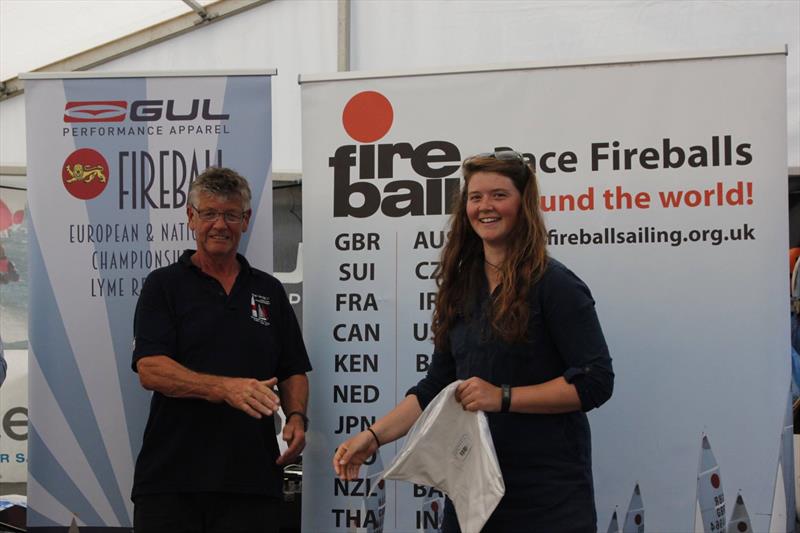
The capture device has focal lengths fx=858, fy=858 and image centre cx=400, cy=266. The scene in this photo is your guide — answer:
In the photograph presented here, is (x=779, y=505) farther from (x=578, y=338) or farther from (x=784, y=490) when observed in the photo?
(x=578, y=338)

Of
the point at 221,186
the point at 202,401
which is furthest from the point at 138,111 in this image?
the point at 202,401

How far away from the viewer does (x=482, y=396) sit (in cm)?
182

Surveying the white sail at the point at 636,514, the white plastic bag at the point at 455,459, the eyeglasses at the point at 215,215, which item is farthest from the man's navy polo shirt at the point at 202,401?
the white sail at the point at 636,514

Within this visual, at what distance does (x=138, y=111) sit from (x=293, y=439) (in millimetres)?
1369

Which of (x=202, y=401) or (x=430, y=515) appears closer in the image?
(x=202, y=401)

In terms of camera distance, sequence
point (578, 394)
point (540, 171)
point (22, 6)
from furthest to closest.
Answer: point (22, 6) < point (540, 171) < point (578, 394)

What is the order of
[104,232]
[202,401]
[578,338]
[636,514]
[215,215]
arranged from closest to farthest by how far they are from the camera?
1. [578,338]
2. [202,401]
3. [215,215]
4. [636,514]
5. [104,232]

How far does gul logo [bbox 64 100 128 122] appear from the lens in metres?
3.20

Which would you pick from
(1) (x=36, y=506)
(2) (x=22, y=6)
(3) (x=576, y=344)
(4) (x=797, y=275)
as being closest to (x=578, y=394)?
(3) (x=576, y=344)

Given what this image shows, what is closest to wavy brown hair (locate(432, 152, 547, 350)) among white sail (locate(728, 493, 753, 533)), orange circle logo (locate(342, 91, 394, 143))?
orange circle logo (locate(342, 91, 394, 143))

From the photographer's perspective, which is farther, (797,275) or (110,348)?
(797,275)

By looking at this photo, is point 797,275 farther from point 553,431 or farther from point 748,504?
point 553,431

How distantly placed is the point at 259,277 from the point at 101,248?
2.33 ft

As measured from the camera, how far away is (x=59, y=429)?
314cm
